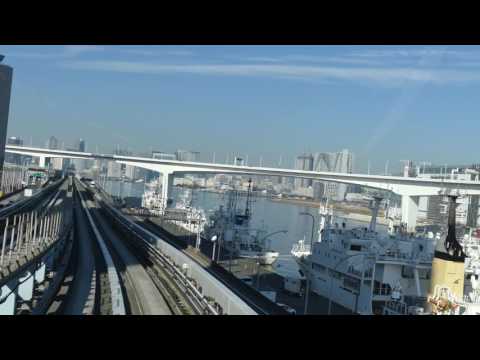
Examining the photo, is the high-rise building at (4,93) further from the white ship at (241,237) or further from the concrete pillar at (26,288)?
the white ship at (241,237)

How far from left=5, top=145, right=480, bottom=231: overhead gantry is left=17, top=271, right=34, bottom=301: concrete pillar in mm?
5885

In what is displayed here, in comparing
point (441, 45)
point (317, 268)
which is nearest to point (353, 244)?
point (317, 268)

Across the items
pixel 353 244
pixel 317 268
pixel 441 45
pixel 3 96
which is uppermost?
pixel 3 96

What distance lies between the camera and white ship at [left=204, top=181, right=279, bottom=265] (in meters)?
11.4

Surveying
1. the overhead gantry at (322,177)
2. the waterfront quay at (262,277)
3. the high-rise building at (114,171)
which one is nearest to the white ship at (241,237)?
the waterfront quay at (262,277)

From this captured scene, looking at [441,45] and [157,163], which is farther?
[157,163]

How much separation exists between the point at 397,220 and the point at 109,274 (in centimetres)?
810

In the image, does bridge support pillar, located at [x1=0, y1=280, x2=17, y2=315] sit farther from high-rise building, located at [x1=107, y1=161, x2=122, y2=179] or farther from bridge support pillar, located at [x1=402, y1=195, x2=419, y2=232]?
high-rise building, located at [x1=107, y1=161, x2=122, y2=179]

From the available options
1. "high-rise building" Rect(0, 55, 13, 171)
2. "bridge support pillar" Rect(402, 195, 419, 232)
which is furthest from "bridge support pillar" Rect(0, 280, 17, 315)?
"bridge support pillar" Rect(402, 195, 419, 232)

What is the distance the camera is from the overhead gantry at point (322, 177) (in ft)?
36.8
